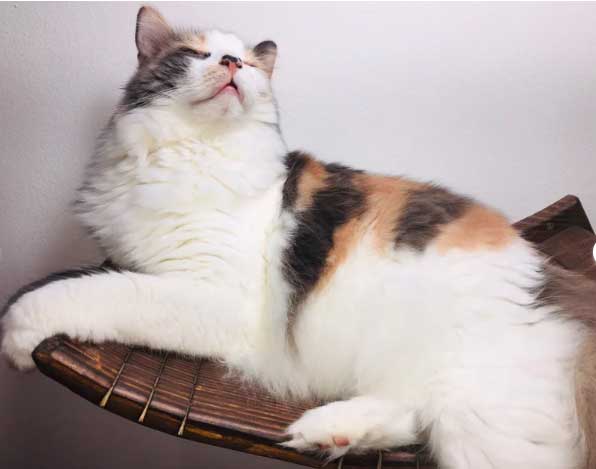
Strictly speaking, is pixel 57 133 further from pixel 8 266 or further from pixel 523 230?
pixel 523 230

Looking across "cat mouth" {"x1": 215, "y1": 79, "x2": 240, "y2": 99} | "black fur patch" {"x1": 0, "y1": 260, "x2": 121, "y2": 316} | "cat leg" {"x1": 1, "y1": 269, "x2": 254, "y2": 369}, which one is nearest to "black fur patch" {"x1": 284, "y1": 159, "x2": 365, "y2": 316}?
"cat leg" {"x1": 1, "y1": 269, "x2": 254, "y2": 369}

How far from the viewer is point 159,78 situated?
1065mm

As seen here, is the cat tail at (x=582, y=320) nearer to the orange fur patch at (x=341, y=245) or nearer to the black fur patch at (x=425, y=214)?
the black fur patch at (x=425, y=214)

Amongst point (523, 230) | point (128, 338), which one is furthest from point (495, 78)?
point (128, 338)

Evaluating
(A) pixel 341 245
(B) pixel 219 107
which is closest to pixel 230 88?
(B) pixel 219 107

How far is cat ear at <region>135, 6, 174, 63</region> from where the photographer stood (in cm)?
114

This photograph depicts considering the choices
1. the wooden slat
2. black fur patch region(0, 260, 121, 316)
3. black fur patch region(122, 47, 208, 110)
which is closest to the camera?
the wooden slat

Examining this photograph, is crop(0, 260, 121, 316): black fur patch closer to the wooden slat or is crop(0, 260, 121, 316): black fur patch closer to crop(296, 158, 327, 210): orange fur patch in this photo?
the wooden slat

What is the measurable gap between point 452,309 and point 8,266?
4.33ft

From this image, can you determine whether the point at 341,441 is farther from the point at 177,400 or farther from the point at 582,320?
the point at 582,320

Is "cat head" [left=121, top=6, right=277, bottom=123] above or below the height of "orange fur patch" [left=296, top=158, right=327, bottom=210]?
above

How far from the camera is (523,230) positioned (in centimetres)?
137

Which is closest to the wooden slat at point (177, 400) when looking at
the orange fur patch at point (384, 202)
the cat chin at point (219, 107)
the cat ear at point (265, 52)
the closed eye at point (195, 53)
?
the orange fur patch at point (384, 202)

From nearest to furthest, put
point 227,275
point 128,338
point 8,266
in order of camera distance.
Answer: point 128,338
point 227,275
point 8,266
